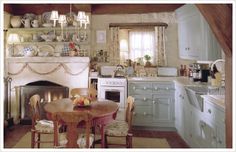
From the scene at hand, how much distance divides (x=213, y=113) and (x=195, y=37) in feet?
5.31

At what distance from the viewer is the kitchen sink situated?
118 inches

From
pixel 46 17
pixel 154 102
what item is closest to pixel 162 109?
pixel 154 102

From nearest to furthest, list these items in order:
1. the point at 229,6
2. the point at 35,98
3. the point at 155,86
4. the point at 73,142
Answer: the point at 229,6 → the point at 73,142 → the point at 35,98 → the point at 155,86

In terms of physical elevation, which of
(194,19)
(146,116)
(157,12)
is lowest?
(146,116)

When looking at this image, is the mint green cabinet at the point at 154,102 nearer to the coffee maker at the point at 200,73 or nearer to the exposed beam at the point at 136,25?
the coffee maker at the point at 200,73

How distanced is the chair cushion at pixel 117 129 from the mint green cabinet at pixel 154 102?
4.24 feet

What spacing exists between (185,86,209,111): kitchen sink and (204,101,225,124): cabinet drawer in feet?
0.55

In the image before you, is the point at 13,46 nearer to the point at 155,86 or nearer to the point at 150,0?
the point at 155,86

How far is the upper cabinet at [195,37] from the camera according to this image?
3.39 m

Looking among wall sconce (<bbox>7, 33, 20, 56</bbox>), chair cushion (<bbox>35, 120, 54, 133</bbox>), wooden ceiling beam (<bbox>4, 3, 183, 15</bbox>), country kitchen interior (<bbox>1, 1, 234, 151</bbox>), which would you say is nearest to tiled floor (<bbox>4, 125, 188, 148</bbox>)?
country kitchen interior (<bbox>1, 1, 234, 151</bbox>)

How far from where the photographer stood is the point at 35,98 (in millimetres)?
3213

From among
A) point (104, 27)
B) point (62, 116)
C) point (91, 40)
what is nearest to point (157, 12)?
point (104, 27)

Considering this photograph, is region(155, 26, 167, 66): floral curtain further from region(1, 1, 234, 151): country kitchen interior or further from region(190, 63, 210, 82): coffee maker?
region(190, 63, 210, 82): coffee maker

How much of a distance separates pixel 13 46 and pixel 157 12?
3.09 metres
